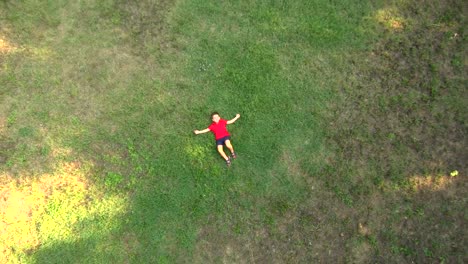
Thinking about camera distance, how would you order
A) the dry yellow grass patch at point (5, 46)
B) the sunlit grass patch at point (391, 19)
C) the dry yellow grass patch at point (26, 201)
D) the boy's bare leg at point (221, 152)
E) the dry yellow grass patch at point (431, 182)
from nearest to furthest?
the dry yellow grass patch at point (26, 201), the dry yellow grass patch at point (431, 182), the boy's bare leg at point (221, 152), the dry yellow grass patch at point (5, 46), the sunlit grass patch at point (391, 19)

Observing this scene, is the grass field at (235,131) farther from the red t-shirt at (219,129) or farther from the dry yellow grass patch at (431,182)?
the red t-shirt at (219,129)

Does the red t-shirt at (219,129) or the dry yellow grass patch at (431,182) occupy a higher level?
the red t-shirt at (219,129)

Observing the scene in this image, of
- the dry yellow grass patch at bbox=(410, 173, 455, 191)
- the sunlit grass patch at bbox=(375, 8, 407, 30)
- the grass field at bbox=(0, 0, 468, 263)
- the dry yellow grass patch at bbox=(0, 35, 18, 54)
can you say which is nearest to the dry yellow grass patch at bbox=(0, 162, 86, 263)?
the grass field at bbox=(0, 0, 468, 263)

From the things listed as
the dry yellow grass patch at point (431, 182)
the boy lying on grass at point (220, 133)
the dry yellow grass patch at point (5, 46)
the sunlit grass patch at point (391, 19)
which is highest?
the sunlit grass patch at point (391, 19)

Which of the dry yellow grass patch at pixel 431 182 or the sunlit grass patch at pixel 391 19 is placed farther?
the sunlit grass patch at pixel 391 19

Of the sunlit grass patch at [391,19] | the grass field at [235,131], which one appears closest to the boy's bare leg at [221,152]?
the grass field at [235,131]

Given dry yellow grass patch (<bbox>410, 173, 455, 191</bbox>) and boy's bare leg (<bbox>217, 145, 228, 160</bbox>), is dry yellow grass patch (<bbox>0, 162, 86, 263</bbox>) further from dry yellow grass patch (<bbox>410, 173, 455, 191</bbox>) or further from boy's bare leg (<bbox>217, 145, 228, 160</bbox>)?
dry yellow grass patch (<bbox>410, 173, 455, 191</bbox>)
